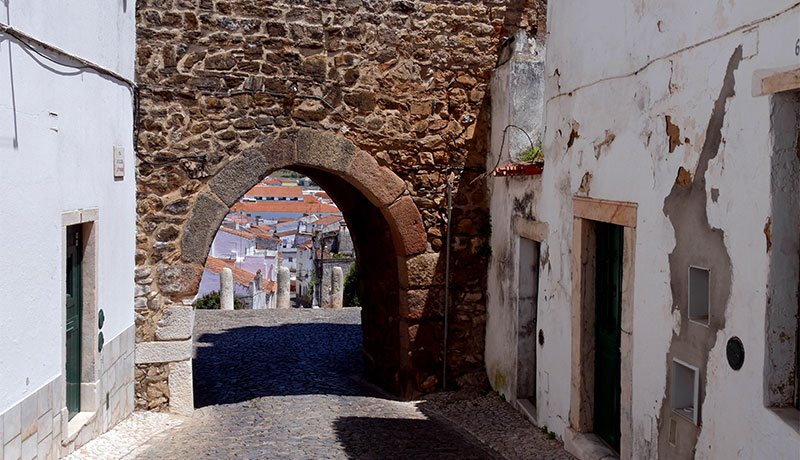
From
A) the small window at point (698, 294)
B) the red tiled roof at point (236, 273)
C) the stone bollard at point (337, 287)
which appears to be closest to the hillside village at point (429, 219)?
the small window at point (698, 294)

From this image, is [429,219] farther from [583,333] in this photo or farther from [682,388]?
[682,388]

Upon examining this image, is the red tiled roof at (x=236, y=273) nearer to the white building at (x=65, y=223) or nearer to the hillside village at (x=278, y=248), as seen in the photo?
the hillside village at (x=278, y=248)

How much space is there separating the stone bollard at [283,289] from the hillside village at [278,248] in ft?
5.79

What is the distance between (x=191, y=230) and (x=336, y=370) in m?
3.02

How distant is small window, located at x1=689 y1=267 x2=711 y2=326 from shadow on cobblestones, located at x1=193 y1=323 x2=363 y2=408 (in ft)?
15.2

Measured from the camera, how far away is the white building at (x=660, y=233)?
3.28 metres

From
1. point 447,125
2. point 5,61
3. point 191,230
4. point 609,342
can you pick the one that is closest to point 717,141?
point 609,342

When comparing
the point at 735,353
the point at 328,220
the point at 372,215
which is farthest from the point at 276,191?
the point at 735,353

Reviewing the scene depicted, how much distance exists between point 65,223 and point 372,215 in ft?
13.2

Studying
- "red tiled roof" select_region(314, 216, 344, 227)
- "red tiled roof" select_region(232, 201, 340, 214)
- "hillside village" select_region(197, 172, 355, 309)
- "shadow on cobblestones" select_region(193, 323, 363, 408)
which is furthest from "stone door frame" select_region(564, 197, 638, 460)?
"red tiled roof" select_region(232, 201, 340, 214)

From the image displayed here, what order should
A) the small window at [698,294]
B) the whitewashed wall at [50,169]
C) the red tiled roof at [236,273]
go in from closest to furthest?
the small window at [698,294], the whitewashed wall at [50,169], the red tiled roof at [236,273]

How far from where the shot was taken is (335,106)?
294 inches

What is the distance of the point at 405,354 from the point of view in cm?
786

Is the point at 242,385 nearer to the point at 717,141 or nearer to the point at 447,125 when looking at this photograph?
the point at 447,125
